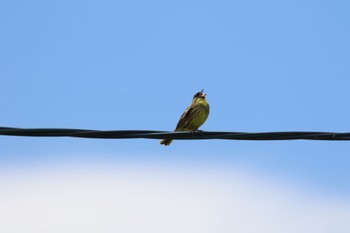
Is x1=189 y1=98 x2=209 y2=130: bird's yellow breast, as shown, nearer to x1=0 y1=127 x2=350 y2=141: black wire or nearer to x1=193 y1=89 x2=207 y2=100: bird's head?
x1=193 y1=89 x2=207 y2=100: bird's head

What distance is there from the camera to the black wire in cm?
744

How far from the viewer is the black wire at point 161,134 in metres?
7.44

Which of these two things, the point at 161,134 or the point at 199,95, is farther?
the point at 199,95

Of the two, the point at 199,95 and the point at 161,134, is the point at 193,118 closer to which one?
the point at 199,95

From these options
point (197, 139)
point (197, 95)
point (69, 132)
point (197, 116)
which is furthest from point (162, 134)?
point (197, 95)

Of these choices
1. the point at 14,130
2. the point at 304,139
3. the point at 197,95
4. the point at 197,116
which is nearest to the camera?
the point at 14,130

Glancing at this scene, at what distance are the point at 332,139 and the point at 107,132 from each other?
87.9 inches

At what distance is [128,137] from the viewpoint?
25.1 ft

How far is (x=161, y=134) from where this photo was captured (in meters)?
7.87

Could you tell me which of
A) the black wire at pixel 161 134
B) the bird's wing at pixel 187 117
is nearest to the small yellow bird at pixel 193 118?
the bird's wing at pixel 187 117

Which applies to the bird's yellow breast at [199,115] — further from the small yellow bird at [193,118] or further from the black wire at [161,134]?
the black wire at [161,134]

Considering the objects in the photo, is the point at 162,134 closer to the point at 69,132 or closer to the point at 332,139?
the point at 69,132

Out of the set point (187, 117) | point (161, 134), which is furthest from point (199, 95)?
point (161, 134)


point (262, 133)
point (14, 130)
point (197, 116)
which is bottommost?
point (14, 130)
